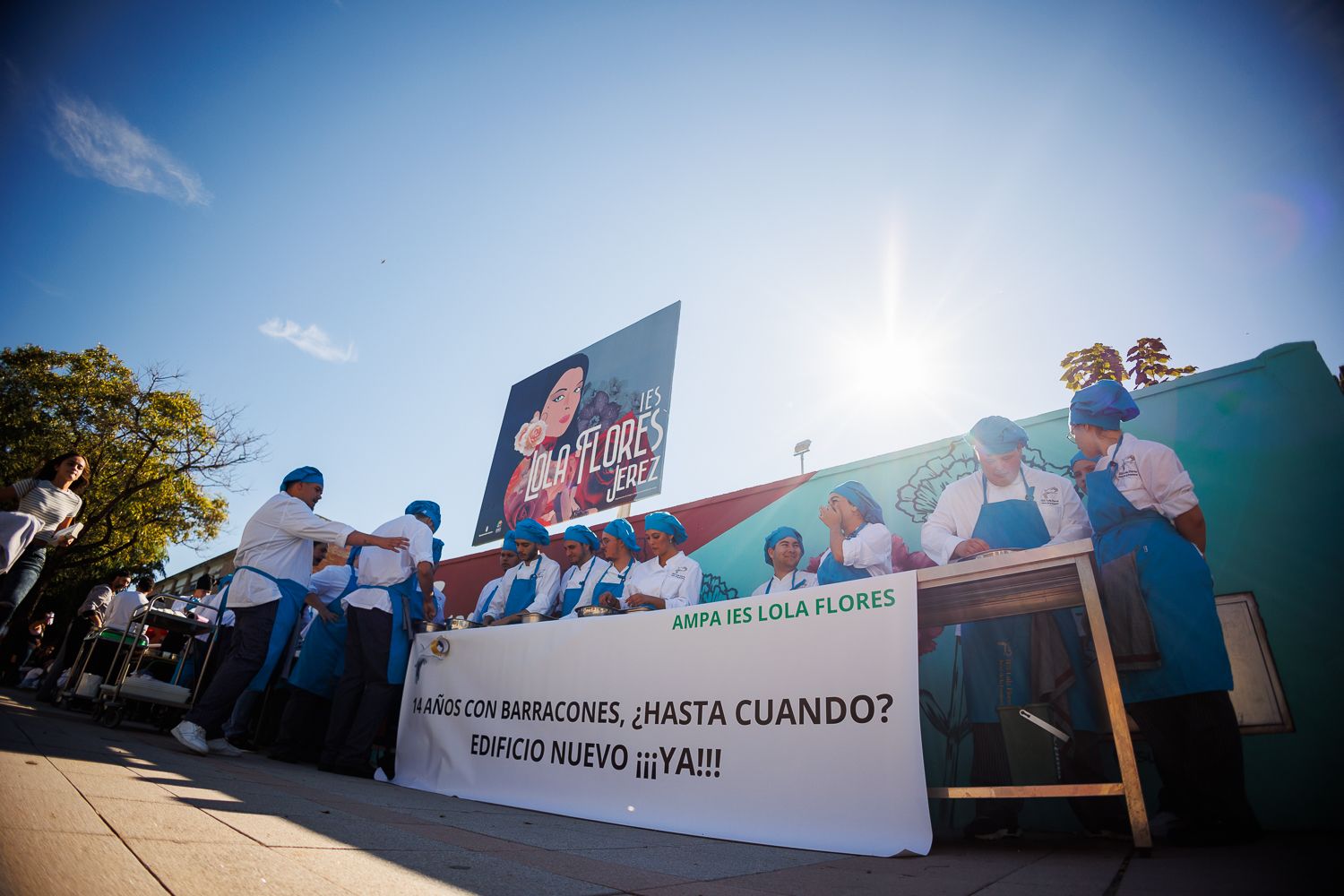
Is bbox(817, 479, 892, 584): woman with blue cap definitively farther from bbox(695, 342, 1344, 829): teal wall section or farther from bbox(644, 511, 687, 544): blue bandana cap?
bbox(644, 511, 687, 544): blue bandana cap

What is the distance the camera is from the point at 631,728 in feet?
10.0

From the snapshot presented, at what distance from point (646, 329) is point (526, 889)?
709 centimetres

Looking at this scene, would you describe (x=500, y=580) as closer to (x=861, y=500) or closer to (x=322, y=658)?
(x=322, y=658)

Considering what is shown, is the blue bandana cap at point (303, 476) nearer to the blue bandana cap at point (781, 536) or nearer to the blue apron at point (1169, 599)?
the blue bandana cap at point (781, 536)

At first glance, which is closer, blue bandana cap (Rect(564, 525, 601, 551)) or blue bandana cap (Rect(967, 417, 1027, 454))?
blue bandana cap (Rect(967, 417, 1027, 454))

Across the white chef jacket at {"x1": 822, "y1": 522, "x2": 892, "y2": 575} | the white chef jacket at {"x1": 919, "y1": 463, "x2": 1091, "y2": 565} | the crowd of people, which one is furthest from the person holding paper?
the white chef jacket at {"x1": 919, "y1": 463, "x2": 1091, "y2": 565}

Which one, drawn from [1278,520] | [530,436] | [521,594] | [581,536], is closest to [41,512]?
[521,594]

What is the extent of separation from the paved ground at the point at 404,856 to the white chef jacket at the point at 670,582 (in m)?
2.04

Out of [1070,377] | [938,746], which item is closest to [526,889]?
[938,746]

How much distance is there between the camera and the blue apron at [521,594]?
5.66 metres

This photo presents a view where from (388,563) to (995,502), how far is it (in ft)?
13.7

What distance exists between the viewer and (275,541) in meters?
4.07

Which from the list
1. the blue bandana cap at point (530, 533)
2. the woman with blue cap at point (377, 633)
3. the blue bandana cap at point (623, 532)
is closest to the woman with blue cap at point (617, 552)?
the blue bandana cap at point (623, 532)

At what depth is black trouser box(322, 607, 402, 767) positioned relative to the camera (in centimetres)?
418
